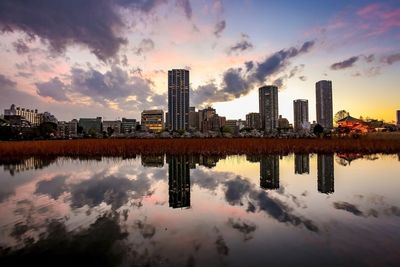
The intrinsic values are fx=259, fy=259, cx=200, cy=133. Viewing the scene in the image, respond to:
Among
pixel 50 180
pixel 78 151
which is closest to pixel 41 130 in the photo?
pixel 78 151

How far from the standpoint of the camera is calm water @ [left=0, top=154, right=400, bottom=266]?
498 cm

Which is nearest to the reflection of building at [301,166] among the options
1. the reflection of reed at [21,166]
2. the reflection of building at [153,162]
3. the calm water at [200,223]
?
the calm water at [200,223]

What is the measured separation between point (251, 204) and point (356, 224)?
10.4 ft

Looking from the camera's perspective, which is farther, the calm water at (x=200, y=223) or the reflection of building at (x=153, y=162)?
the reflection of building at (x=153, y=162)

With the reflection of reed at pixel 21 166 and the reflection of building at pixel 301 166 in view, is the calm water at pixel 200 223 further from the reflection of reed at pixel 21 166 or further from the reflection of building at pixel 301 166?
the reflection of reed at pixel 21 166

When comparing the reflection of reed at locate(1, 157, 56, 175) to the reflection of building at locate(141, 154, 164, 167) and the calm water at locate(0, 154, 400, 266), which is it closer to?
the calm water at locate(0, 154, 400, 266)

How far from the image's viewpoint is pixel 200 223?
7004mm

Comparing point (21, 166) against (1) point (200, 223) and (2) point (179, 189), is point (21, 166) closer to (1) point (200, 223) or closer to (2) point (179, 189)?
(2) point (179, 189)

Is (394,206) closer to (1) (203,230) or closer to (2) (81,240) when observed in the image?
(1) (203,230)

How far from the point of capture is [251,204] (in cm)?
896

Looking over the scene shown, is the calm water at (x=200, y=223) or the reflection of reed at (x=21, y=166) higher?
the reflection of reed at (x=21, y=166)

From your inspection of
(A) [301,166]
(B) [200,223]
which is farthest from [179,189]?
(A) [301,166]

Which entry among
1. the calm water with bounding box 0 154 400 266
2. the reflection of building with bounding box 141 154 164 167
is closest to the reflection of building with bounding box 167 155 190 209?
the calm water with bounding box 0 154 400 266

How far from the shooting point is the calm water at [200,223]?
4.98 m
